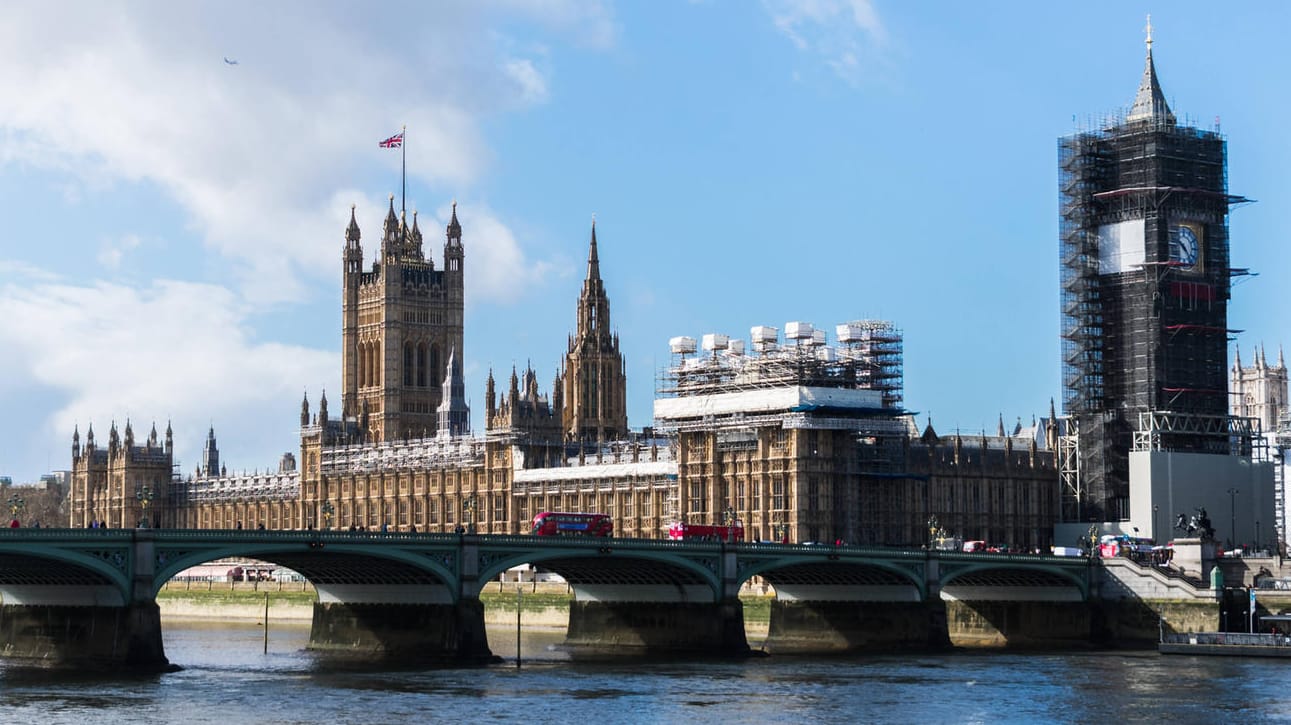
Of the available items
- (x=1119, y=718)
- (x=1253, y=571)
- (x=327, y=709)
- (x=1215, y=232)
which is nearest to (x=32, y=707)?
(x=327, y=709)

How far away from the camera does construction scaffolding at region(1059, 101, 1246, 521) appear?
6009 inches

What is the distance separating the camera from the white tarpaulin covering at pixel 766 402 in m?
148

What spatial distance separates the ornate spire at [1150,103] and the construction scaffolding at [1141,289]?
203 mm

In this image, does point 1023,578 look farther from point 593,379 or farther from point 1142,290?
point 593,379

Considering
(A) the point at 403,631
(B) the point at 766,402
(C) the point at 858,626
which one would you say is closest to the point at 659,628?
(C) the point at 858,626

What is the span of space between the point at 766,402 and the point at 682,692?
67628 millimetres

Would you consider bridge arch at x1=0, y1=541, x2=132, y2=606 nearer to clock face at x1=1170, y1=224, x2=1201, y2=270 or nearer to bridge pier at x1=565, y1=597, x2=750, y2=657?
bridge pier at x1=565, y1=597, x2=750, y2=657

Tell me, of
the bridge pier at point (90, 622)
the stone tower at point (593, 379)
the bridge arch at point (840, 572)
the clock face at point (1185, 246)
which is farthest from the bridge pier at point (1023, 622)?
the stone tower at point (593, 379)

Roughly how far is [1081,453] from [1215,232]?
1829cm

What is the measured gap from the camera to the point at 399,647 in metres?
98.9

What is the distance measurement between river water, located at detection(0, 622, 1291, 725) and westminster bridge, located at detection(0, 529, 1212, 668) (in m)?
2.64

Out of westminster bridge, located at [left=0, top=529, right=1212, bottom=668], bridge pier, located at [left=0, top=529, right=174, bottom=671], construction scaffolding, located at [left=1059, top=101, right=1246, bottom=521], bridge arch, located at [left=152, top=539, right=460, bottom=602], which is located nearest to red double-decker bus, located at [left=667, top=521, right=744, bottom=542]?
westminster bridge, located at [left=0, top=529, right=1212, bottom=668]

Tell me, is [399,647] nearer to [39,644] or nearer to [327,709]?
[39,644]

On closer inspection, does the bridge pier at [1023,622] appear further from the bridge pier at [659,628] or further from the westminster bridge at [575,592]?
the bridge pier at [659,628]
